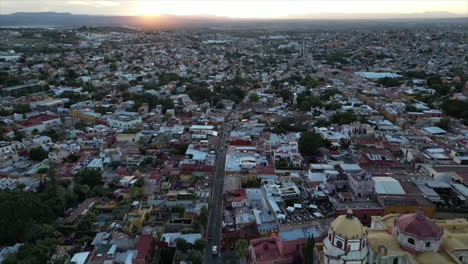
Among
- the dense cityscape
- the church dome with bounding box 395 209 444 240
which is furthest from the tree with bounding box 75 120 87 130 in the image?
the church dome with bounding box 395 209 444 240

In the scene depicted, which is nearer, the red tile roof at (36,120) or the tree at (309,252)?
the tree at (309,252)

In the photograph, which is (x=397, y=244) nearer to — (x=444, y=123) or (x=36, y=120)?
(x=444, y=123)

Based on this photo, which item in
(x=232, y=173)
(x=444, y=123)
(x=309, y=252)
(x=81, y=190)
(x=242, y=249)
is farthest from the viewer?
(x=444, y=123)

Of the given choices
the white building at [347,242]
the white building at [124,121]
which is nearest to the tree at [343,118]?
the white building at [124,121]

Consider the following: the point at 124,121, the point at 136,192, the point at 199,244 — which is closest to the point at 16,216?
the point at 136,192

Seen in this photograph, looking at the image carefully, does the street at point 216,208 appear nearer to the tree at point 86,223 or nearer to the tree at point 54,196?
the tree at point 86,223

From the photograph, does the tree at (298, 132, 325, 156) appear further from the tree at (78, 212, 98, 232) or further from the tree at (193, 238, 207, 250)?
the tree at (78, 212, 98, 232)

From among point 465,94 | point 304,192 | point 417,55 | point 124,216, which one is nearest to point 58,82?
point 124,216
